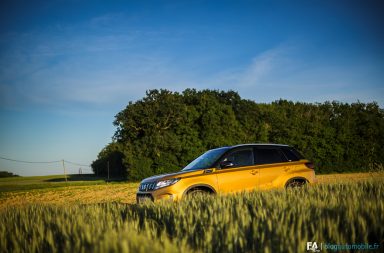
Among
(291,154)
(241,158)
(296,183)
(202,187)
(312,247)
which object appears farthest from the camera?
(291,154)

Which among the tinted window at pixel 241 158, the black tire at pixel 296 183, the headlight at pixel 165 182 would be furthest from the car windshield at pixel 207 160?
the black tire at pixel 296 183

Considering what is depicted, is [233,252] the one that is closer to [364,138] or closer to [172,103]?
[172,103]

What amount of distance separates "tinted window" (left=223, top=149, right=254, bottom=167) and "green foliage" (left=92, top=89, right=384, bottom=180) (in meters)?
24.5

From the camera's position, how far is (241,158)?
26.2 ft

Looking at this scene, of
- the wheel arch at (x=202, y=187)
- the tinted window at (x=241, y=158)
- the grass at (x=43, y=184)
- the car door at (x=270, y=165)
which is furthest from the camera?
the grass at (x=43, y=184)

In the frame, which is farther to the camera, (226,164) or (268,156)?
(268,156)

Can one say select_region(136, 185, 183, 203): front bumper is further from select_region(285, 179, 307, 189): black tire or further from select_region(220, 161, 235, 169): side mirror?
select_region(285, 179, 307, 189): black tire

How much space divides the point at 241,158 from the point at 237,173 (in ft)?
1.88

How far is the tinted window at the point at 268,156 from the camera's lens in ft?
26.6

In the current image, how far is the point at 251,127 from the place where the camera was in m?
39.1

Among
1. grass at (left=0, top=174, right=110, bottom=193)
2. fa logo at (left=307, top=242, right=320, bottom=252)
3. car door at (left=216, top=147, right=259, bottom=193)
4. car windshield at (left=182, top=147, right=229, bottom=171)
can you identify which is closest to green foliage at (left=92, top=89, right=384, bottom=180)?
grass at (left=0, top=174, right=110, bottom=193)

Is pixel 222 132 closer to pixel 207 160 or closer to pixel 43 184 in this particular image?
pixel 43 184

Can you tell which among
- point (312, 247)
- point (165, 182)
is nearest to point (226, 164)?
point (165, 182)

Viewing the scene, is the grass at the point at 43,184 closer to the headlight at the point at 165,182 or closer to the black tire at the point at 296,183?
the headlight at the point at 165,182
